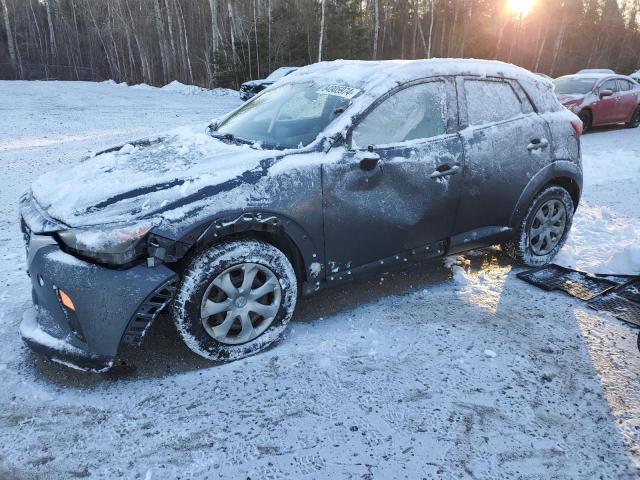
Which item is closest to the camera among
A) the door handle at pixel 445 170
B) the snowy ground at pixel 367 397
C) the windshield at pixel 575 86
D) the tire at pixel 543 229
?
the snowy ground at pixel 367 397

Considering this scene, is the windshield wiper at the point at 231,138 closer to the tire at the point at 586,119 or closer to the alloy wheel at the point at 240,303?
the alloy wheel at the point at 240,303

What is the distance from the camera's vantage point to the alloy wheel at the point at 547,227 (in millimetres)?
4207

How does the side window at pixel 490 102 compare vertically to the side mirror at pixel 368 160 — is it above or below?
above

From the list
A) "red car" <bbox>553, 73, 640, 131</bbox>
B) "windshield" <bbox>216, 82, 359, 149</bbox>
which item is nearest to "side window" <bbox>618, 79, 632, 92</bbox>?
"red car" <bbox>553, 73, 640, 131</bbox>

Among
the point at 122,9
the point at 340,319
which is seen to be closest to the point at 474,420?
the point at 340,319

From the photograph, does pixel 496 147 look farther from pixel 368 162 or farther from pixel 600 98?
pixel 600 98

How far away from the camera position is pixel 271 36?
2889 centimetres

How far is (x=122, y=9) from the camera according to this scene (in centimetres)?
3706

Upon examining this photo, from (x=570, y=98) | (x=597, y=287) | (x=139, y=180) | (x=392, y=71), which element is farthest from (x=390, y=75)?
(x=570, y=98)

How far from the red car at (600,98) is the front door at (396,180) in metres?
9.12

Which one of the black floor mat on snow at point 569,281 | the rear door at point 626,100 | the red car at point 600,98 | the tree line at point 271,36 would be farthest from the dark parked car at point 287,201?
the tree line at point 271,36

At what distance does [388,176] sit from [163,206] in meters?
1.45

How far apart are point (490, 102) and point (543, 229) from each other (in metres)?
1.28

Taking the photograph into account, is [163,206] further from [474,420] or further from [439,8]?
[439,8]
